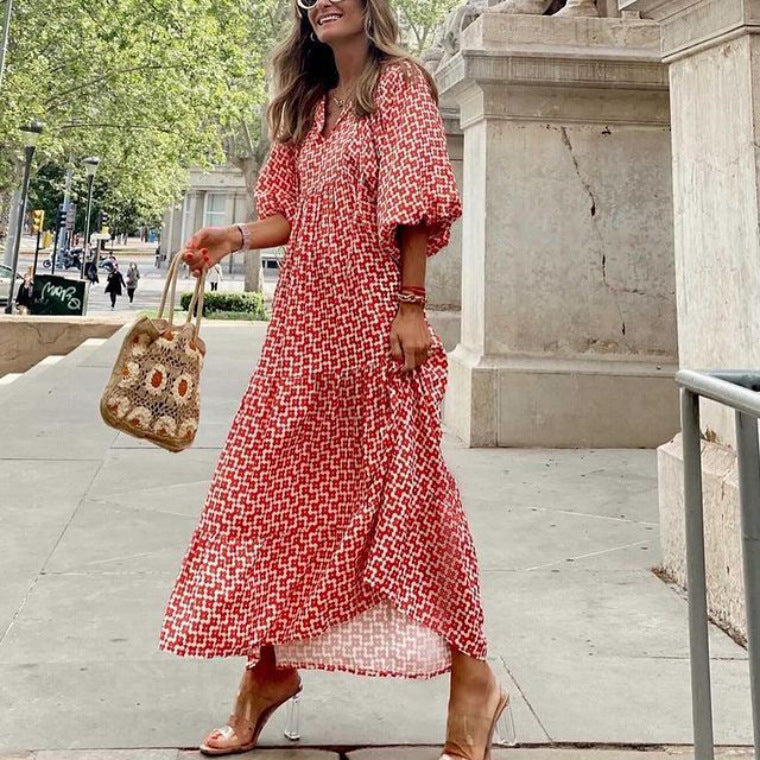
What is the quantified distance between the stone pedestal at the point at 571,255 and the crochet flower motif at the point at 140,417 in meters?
4.54

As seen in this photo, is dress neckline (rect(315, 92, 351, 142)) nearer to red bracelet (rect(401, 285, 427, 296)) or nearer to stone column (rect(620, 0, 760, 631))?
red bracelet (rect(401, 285, 427, 296))

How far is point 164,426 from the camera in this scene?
2.47m

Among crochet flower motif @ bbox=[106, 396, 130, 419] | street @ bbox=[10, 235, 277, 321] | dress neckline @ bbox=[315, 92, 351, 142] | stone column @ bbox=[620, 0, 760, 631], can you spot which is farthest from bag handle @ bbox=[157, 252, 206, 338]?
street @ bbox=[10, 235, 277, 321]

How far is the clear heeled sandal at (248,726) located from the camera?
247cm

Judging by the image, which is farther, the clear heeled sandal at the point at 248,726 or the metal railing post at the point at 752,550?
the clear heeled sandal at the point at 248,726

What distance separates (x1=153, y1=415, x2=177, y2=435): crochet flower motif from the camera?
2459 millimetres

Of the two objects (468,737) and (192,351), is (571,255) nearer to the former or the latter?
(192,351)

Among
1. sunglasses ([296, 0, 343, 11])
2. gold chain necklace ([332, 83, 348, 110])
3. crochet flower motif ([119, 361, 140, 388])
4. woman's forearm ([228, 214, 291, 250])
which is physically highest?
sunglasses ([296, 0, 343, 11])

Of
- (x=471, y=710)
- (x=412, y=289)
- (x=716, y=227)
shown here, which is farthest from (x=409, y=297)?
(x=716, y=227)

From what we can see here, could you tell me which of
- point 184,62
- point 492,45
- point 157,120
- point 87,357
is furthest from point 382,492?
point 157,120

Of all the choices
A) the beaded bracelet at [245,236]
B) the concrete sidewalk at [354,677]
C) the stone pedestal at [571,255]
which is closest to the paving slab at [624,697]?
the concrete sidewalk at [354,677]

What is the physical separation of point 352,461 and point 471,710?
2.25 feet

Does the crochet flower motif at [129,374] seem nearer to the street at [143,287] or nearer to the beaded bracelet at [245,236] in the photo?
the beaded bracelet at [245,236]

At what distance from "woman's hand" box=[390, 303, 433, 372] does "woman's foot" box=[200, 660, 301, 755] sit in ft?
2.88
